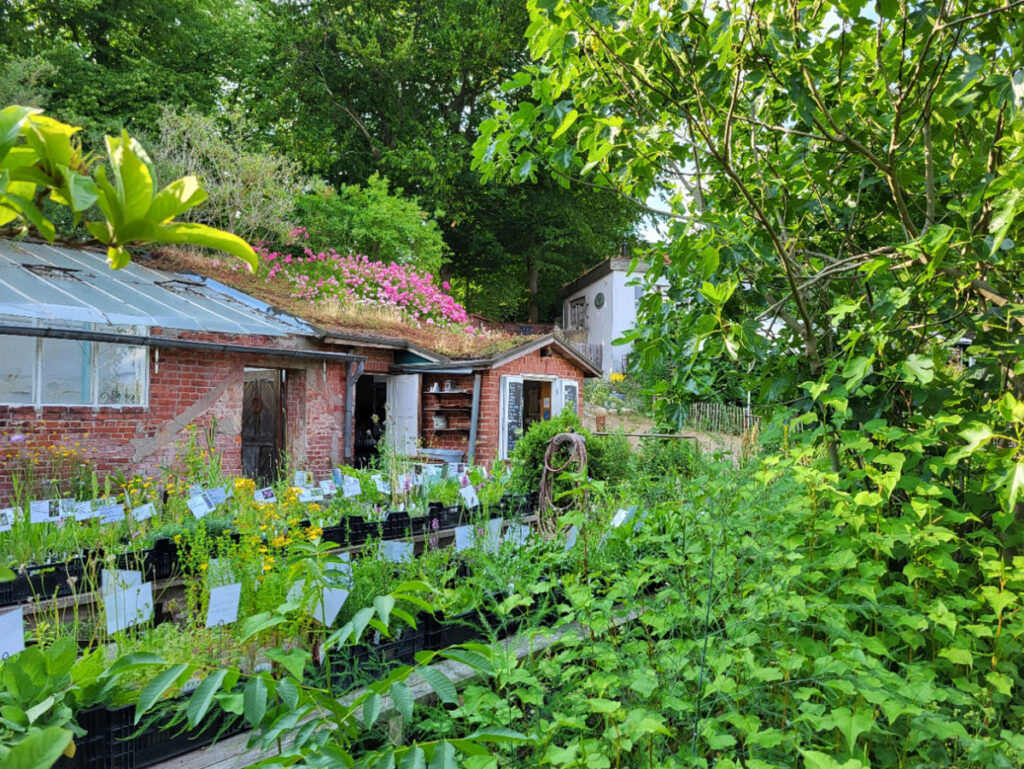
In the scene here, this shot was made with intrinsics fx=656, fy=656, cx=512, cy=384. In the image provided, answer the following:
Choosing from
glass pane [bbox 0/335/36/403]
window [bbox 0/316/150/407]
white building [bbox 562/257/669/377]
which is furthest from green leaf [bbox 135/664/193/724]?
white building [bbox 562/257/669/377]

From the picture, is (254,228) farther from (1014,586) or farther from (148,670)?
(1014,586)

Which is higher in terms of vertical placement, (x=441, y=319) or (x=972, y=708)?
(x=441, y=319)

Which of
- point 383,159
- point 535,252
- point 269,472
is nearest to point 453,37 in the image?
point 383,159

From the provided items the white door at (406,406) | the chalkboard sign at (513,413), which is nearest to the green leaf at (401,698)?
the white door at (406,406)

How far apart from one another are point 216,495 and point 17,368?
12.0ft

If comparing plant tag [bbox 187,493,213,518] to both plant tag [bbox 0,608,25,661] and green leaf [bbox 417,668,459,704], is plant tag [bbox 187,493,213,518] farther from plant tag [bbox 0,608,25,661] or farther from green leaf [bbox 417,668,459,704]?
green leaf [bbox 417,668,459,704]

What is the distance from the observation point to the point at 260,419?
39.0 feet

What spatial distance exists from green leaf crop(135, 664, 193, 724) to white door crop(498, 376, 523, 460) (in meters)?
8.84

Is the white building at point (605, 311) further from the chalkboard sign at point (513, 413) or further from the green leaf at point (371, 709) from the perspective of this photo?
the green leaf at point (371, 709)

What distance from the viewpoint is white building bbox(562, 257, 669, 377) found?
69.1 ft

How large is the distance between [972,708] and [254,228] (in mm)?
12961

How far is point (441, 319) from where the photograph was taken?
510 inches

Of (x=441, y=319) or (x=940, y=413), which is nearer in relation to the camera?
(x=940, y=413)

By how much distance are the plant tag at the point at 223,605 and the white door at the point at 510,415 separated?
25.2 feet
